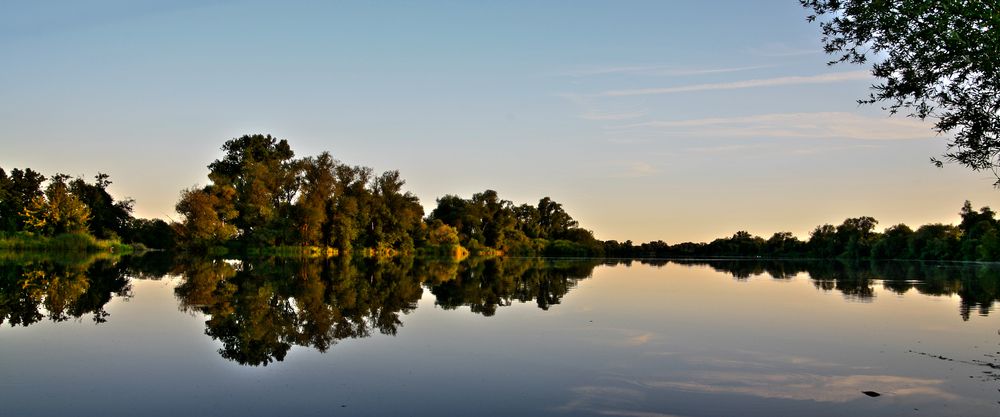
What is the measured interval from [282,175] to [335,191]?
633 cm

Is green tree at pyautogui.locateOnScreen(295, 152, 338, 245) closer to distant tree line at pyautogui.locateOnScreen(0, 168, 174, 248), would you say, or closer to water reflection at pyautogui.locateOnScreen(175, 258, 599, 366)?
distant tree line at pyautogui.locateOnScreen(0, 168, 174, 248)

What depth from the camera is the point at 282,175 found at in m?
78.8

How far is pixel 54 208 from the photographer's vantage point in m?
65.6

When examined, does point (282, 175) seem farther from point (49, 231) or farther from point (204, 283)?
point (204, 283)

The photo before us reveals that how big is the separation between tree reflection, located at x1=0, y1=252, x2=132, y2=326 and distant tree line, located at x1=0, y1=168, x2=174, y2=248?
40979 millimetres

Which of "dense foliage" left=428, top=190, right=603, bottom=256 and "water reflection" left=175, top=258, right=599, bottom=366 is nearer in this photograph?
"water reflection" left=175, top=258, right=599, bottom=366

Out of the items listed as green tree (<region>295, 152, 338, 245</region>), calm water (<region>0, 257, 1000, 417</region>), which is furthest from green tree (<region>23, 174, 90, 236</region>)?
calm water (<region>0, 257, 1000, 417</region>)

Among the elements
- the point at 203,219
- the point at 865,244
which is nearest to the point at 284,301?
the point at 203,219

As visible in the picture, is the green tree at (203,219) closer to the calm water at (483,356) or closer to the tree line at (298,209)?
the tree line at (298,209)

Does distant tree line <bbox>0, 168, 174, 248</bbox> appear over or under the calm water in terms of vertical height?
over

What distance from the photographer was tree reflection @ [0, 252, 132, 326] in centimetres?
1611

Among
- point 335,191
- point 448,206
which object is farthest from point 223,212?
point 448,206

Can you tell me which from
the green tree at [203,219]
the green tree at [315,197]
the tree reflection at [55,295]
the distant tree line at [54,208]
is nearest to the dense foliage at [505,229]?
the green tree at [315,197]

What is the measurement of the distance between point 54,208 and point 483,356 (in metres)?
69.3
